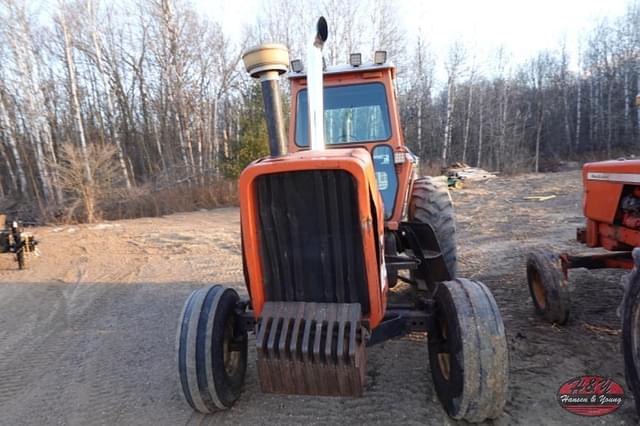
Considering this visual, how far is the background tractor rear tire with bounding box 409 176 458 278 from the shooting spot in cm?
430

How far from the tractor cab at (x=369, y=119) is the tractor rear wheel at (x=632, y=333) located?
207cm

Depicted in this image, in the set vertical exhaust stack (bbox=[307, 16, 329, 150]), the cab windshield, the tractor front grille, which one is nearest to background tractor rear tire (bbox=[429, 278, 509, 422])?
the tractor front grille

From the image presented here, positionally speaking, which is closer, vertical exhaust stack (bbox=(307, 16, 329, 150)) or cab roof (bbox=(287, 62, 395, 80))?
vertical exhaust stack (bbox=(307, 16, 329, 150))

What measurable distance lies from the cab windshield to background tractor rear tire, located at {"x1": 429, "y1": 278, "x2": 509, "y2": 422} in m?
2.23

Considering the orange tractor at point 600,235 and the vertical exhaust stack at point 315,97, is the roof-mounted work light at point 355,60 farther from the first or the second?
the orange tractor at point 600,235

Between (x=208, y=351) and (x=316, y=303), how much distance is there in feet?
2.57

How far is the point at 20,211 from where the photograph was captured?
18.5 m

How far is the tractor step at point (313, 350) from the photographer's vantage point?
2242mm

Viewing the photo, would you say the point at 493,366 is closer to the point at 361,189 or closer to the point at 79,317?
the point at 361,189

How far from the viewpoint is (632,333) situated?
259 centimetres

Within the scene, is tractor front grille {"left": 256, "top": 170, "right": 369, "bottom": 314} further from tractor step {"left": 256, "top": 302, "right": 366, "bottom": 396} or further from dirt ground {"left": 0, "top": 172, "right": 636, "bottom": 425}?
dirt ground {"left": 0, "top": 172, "right": 636, "bottom": 425}

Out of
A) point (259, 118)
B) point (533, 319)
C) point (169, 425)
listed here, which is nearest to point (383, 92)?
point (533, 319)

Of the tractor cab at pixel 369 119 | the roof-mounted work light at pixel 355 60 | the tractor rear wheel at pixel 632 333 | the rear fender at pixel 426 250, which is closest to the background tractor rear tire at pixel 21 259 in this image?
the tractor cab at pixel 369 119

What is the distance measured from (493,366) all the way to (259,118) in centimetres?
1511
